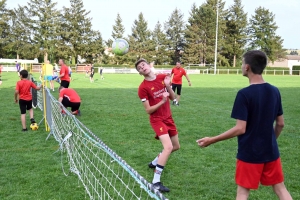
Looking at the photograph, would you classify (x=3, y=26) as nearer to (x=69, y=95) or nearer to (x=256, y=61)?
(x=69, y=95)

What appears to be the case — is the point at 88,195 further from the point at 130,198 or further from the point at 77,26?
the point at 77,26

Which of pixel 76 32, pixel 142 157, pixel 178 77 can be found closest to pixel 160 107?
pixel 142 157

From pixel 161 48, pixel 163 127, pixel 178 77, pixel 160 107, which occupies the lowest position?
pixel 163 127

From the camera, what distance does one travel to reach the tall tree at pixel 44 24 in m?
70.9

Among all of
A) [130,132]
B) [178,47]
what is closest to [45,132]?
[130,132]

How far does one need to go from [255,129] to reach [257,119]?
0.09m

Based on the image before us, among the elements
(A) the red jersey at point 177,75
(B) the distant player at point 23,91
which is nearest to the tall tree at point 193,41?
(A) the red jersey at point 177,75

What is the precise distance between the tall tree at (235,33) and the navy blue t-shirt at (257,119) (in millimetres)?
73801

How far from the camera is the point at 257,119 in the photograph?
2.95m

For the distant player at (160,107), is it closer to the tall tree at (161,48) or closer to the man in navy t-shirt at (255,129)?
the man in navy t-shirt at (255,129)

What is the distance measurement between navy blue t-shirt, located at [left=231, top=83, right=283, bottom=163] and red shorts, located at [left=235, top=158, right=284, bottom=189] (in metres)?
0.05

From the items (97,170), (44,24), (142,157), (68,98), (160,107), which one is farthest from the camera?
(44,24)

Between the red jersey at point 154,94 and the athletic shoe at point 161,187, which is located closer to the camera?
the athletic shoe at point 161,187

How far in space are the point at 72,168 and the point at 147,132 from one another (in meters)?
3.23
